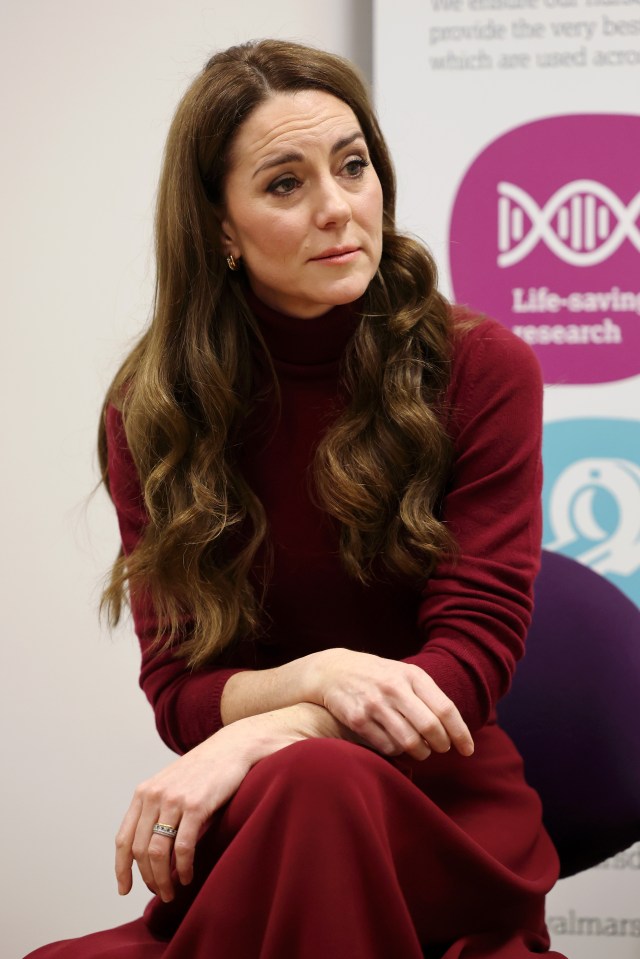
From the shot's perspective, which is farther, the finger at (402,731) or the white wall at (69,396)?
the white wall at (69,396)

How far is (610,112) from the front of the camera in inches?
96.0

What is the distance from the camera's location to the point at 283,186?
1581mm

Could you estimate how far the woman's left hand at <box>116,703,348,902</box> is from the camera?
4.06 ft

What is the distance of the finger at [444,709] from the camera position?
131 centimetres

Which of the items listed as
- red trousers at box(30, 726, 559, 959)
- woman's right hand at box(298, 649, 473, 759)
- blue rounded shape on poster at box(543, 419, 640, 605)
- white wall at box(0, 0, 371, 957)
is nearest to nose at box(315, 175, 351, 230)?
woman's right hand at box(298, 649, 473, 759)

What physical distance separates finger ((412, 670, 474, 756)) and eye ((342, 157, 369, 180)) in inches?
26.1

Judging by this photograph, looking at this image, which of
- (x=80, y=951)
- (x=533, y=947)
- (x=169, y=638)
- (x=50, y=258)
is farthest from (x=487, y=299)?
(x=80, y=951)

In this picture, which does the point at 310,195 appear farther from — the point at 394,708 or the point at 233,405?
the point at 394,708

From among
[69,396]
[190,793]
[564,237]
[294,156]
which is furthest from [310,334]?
[69,396]

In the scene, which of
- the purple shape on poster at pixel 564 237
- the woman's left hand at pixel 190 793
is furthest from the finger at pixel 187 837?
the purple shape on poster at pixel 564 237

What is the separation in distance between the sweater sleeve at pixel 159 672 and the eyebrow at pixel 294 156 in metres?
0.41

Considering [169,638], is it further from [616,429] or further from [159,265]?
[616,429]

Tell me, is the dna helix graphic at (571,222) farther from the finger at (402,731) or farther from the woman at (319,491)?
the finger at (402,731)

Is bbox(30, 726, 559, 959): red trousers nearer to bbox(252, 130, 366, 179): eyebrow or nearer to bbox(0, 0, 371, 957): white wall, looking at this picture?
bbox(252, 130, 366, 179): eyebrow
